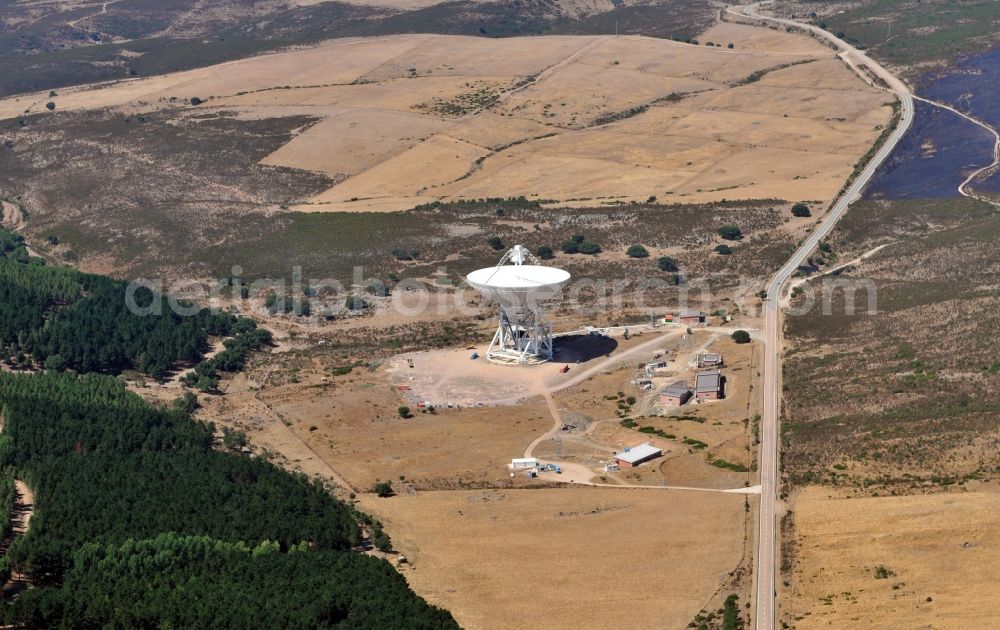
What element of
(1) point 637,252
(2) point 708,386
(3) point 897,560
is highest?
(1) point 637,252

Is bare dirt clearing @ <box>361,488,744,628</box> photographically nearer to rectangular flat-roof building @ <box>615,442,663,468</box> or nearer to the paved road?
the paved road

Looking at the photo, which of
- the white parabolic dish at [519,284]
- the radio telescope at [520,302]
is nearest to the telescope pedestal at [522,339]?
the radio telescope at [520,302]

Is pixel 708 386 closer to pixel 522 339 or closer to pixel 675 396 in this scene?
pixel 675 396

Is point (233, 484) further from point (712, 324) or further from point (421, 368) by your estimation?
point (712, 324)

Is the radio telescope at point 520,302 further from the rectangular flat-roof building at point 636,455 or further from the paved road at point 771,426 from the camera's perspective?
the rectangular flat-roof building at point 636,455

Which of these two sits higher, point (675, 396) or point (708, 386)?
point (708, 386)

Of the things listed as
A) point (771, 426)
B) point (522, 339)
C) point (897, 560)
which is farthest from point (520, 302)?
point (897, 560)

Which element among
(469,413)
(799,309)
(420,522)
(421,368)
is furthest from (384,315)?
(420,522)
